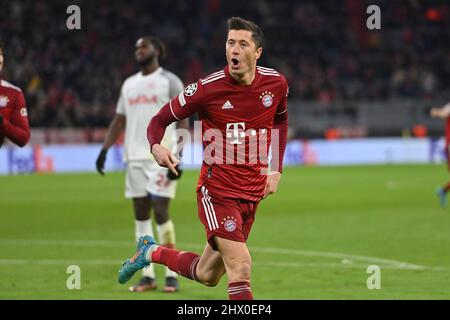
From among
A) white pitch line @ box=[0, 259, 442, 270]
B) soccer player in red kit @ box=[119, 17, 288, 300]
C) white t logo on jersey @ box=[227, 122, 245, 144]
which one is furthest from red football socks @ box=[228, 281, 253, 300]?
white pitch line @ box=[0, 259, 442, 270]

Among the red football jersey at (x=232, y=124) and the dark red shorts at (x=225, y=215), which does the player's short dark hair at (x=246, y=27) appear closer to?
the red football jersey at (x=232, y=124)

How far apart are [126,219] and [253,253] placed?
186 inches

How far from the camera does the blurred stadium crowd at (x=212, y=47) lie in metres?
32.7

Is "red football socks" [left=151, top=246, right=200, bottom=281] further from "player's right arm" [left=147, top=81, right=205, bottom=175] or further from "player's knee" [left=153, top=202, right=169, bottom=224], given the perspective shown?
"player's knee" [left=153, top=202, right=169, bottom=224]

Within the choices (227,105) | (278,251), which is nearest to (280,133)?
(227,105)

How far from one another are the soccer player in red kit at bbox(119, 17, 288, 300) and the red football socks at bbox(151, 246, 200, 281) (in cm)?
2

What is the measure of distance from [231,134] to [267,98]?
0.39 metres

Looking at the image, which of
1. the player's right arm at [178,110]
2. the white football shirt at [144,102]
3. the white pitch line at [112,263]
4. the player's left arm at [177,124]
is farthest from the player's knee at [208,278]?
the white pitch line at [112,263]

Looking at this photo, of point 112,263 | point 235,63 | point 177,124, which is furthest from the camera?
point 112,263

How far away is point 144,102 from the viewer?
10.0 metres

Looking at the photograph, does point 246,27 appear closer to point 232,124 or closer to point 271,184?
point 232,124

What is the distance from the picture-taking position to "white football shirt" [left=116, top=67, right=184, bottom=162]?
32.7 ft

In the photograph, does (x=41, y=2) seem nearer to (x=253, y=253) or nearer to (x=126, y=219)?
(x=126, y=219)

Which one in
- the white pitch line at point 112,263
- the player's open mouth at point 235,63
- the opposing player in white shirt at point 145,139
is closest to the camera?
the player's open mouth at point 235,63
